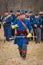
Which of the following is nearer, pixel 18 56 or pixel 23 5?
pixel 18 56

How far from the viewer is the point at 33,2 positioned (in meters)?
25.0

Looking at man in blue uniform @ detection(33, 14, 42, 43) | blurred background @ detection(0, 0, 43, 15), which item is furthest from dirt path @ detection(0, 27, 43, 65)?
blurred background @ detection(0, 0, 43, 15)

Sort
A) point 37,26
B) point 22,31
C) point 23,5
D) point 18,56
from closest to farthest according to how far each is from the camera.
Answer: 1. point 22,31
2. point 18,56
3. point 37,26
4. point 23,5

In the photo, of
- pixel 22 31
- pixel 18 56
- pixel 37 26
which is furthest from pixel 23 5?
pixel 22 31

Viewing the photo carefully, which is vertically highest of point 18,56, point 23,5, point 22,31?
point 22,31

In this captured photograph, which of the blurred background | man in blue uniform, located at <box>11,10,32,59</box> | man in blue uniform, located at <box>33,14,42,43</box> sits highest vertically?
man in blue uniform, located at <box>11,10,32,59</box>

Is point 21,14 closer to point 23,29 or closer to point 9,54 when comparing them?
point 23,29

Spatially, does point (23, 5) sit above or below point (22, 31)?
below

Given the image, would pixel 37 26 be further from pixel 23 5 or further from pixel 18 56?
pixel 23 5

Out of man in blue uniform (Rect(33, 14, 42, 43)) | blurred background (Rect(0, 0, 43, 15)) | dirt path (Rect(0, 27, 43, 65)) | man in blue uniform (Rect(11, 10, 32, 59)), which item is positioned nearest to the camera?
man in blue uniform (Rect(11, 10, 32, 59))

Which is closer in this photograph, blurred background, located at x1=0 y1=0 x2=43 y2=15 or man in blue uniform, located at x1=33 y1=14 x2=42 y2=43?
man in blue uniform, located at x1=33 y1=14 x2=42 y2=43

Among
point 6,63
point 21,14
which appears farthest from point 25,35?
point 6,63

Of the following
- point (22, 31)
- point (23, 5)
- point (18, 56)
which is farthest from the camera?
point (23, 5)

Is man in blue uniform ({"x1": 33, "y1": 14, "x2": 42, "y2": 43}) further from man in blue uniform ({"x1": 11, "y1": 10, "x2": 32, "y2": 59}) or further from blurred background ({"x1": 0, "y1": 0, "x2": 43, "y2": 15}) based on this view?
blurred background ({"x1": 0, "y1": 0, "x2": 43, "y2": 15})
